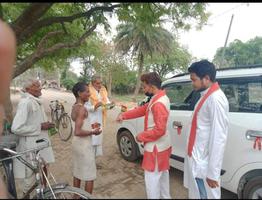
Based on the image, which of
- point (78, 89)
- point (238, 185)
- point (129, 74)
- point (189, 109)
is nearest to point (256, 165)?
point (238, 185)

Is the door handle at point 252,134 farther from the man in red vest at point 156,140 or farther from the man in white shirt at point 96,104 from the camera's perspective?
the man in white shirt at point 96,104

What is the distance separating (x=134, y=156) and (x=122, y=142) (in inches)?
18.8

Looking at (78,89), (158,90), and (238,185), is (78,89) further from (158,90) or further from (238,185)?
(238,185)

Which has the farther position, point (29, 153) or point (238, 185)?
point (238, 185)

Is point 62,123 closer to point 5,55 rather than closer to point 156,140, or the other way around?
point 156,140

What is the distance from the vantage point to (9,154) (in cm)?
265

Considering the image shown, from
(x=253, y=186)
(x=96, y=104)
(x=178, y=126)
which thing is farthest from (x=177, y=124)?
(x=96, y=104)

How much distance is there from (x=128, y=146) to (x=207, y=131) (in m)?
3.26

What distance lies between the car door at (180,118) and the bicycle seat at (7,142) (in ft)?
7.25

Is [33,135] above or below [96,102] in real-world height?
A: below

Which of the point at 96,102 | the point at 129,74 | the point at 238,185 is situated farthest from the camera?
the point at 129,74

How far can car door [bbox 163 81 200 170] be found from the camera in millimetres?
3838

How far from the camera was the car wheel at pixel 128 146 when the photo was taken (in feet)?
16.9

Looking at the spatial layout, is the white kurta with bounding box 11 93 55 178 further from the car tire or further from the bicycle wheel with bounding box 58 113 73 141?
the bicycle wheel with bounding box 58 113 73 141
